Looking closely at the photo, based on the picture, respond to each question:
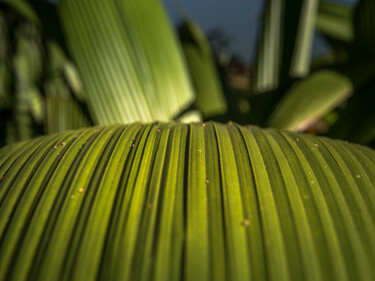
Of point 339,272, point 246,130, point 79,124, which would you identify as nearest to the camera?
point 339,272

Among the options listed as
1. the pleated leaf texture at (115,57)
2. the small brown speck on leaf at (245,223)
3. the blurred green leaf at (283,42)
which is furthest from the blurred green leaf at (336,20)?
the small brown speck on leaf at (245,223)

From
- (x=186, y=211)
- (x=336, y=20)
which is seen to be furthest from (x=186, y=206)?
(x=336, y=20)

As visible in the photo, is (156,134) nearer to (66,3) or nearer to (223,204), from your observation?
(223,204)

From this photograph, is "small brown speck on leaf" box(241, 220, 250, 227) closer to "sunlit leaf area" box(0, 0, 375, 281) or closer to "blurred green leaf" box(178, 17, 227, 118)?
"sunlit leaf area" box(0, 0, 375, 281)

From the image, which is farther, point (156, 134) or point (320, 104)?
point (320, 104)

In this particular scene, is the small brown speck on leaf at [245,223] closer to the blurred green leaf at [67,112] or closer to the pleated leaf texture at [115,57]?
the pleated leaf texture at [115,57]

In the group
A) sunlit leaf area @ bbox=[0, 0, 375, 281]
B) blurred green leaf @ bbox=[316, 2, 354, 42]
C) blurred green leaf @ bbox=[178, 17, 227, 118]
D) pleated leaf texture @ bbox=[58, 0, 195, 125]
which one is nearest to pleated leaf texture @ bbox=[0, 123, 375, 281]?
sunlit leaf area @ bbox=[0, 0, 375, 281]

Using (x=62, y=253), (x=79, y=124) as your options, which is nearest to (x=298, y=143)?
(x=62, y=253)
